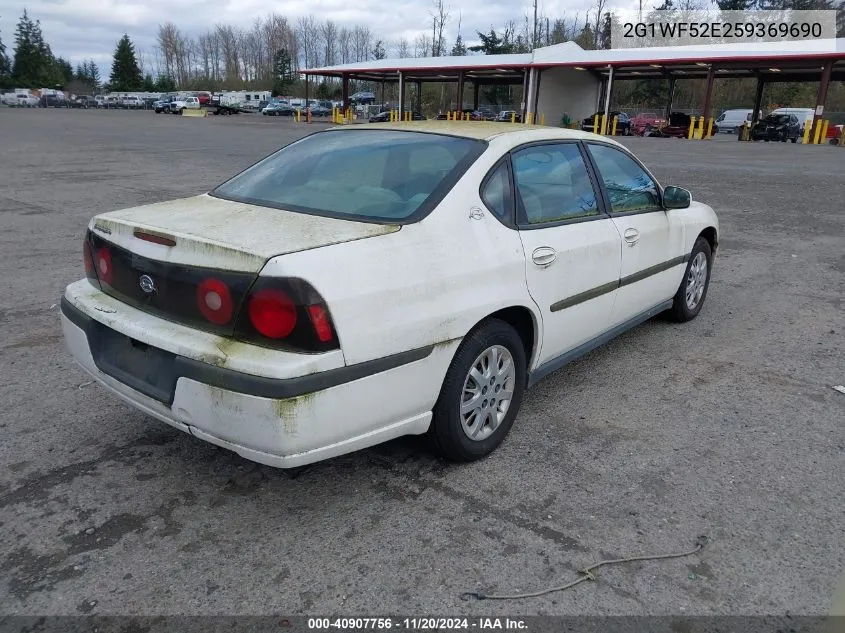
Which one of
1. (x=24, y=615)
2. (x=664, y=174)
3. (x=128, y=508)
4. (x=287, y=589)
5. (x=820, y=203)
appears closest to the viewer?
(x=24, y=615)

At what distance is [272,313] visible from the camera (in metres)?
2.40

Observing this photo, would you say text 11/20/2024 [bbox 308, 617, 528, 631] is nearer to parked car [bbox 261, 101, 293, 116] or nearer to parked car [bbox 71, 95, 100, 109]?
parked car [bbox 261, 101, 293, 116]

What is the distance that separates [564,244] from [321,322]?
1606 mm

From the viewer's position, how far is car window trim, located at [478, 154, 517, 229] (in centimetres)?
315

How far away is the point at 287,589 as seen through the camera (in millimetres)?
2381

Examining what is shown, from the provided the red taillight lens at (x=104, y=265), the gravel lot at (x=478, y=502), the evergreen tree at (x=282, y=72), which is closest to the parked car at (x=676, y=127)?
the gravel lot at (x=478, y=502)

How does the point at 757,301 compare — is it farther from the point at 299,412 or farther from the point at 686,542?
the point at 299,412

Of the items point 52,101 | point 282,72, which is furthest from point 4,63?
point 282,72

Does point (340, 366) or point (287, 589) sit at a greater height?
point (340, 366)

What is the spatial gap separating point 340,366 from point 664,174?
1593 cm

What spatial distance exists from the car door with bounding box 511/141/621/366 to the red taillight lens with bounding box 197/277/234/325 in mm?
1423

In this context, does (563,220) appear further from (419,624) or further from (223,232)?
(419,624)

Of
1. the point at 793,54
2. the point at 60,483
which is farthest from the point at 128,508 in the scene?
the point at 793,54

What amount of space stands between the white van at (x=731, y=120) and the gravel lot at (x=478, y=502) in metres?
47.1
